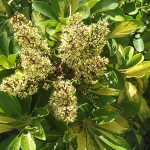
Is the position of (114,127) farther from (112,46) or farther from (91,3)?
(91,3)

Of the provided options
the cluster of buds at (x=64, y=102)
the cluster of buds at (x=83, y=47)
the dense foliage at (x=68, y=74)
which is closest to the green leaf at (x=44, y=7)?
the dense foliage at (x=68, y=74)

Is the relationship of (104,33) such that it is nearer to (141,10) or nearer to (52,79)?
(52,79)

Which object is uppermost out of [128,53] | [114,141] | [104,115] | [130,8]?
[130,8]

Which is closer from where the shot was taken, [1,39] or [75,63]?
[75,63]

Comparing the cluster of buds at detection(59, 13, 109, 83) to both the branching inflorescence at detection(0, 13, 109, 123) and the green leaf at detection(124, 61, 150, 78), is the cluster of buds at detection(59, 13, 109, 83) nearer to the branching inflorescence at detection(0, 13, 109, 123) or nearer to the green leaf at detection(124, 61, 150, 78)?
the branching inflorescence at detection(0, 13, 109, 123)

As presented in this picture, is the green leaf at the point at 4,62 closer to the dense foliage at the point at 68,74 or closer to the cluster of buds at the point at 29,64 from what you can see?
the dense foliage at the point at 68,74

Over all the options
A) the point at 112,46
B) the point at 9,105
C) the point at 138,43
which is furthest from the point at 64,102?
the point at 138,43

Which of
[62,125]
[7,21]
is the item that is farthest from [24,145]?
[7,21]
